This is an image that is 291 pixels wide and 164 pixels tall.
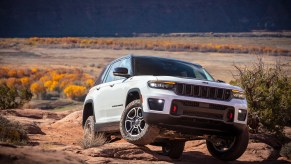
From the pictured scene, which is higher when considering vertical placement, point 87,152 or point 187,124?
point 187,124

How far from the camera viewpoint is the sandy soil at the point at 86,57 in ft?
194

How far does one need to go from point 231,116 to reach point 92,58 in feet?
204

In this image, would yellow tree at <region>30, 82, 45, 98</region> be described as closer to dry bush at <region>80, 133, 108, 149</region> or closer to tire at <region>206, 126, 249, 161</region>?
dry bush at <region>80, 133, 108, 149</region>

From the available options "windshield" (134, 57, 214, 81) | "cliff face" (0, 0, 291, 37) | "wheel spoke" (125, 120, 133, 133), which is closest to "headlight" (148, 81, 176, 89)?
"wheel spoke" (125, 120, 133, 133)

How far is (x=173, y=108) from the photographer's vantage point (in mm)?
8000

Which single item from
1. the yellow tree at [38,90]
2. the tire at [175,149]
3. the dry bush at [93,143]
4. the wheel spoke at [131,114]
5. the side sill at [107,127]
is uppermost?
the wheel spoke at [131,114]

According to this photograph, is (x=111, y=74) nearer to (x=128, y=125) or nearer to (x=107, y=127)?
(x=107, y=127)

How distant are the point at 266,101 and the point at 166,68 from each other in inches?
250

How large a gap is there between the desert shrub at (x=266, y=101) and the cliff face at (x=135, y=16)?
113 meters

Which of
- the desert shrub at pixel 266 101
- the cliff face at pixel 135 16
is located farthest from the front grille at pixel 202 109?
the cliff face at pixel 135 16

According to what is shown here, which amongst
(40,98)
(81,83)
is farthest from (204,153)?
(81,83)

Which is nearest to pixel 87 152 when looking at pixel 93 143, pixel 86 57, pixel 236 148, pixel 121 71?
pixel 93 143

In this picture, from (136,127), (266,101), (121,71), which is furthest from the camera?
(266,101)

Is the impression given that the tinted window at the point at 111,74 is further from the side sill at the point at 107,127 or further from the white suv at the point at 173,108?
the side sill at the point at 107,127
